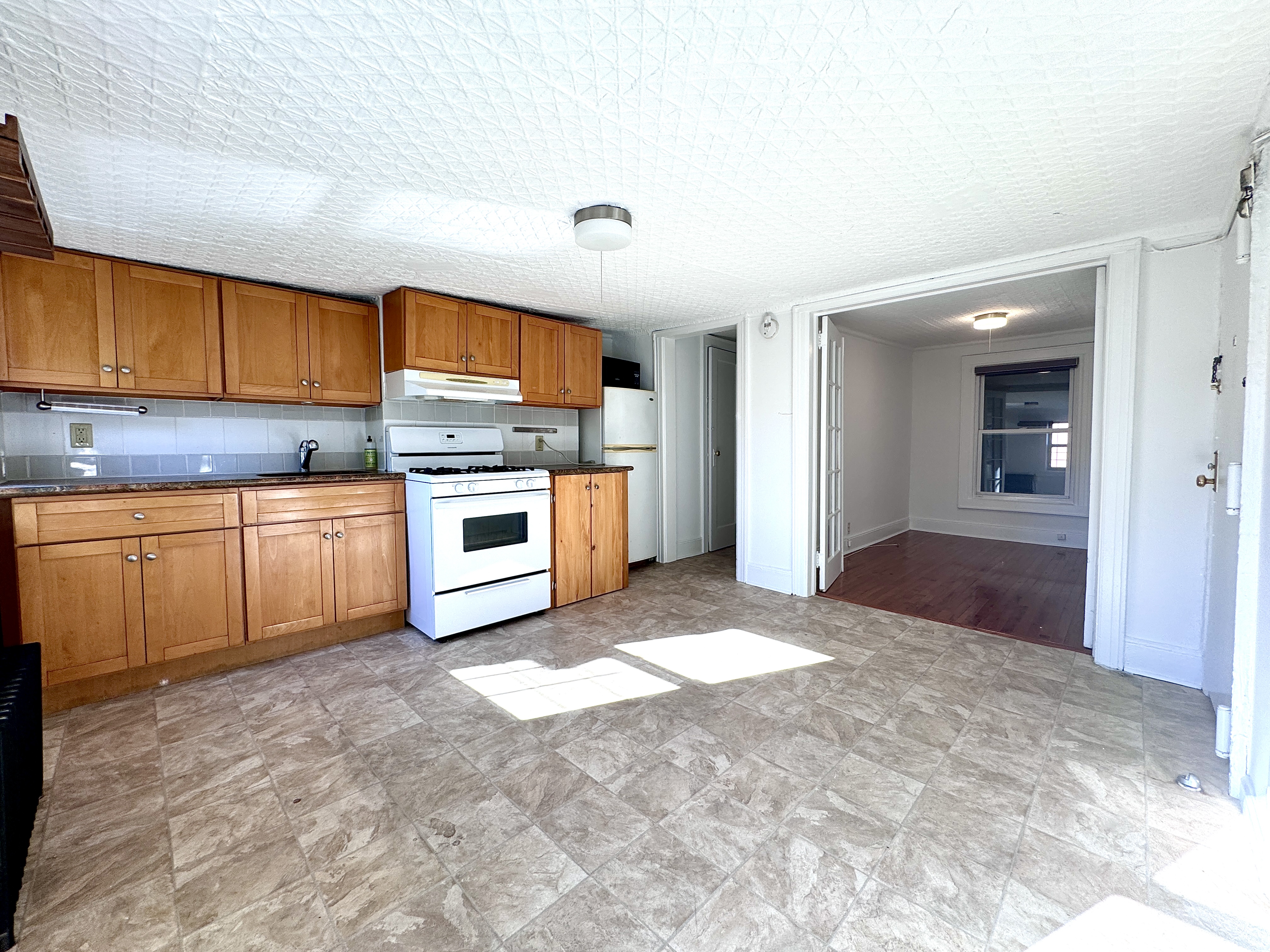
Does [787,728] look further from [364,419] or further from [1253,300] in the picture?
[364,419]

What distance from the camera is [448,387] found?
3.42m

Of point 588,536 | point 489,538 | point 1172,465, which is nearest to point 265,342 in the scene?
point 489,538

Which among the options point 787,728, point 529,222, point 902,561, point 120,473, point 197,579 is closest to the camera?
point 787,728

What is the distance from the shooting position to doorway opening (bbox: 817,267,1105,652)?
3.90 metres

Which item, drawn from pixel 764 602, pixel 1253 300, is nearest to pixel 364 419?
pixel 764 602

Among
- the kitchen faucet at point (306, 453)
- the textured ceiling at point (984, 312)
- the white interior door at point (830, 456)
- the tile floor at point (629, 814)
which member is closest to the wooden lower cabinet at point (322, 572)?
the tile floor at point (629, 814)

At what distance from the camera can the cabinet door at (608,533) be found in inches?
154

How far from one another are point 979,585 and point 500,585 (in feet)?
11.9

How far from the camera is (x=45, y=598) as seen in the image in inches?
86.4

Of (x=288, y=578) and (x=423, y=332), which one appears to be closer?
(x=288, y=578)

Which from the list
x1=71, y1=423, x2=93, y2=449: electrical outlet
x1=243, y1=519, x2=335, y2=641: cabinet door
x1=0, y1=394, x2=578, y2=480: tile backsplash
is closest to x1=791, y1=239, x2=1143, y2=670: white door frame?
x1=0, y1=394, x2=578, y2=480: tile backsplash

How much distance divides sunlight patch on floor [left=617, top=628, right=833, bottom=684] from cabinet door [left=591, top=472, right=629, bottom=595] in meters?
0.99

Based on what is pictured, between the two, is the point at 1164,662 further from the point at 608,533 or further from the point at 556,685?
the point at 608,533

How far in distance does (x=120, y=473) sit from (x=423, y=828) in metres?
2.66
